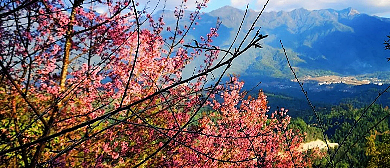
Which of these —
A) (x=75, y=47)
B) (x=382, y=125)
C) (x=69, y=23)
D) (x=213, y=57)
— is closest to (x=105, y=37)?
(x=75, y=47)

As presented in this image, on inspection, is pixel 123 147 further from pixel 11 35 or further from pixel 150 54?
pixel 11 35

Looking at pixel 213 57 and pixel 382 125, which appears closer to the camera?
pixel 213 57

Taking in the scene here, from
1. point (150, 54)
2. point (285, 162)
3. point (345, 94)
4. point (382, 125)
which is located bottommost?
point (382, 125)

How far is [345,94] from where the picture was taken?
190625mm

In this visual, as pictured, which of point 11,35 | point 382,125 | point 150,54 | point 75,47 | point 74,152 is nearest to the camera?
point 11,35

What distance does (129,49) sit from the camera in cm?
582

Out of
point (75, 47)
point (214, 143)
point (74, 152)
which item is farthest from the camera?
point (214, 143)

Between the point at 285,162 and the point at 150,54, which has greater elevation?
the point at 150,54

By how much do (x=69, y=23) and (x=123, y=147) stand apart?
7.53ft

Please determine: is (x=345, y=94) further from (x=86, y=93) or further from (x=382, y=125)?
(x=86, y=93)

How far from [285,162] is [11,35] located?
12.1 meters

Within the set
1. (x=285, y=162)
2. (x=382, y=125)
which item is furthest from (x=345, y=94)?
(x=285, y=162)

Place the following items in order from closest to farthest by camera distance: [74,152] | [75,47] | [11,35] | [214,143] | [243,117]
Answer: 1. [11,35]
2. [74,152]
3. [75,47]
4. [214,143]
5. [243,117]

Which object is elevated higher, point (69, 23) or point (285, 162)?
point (69, 23)
